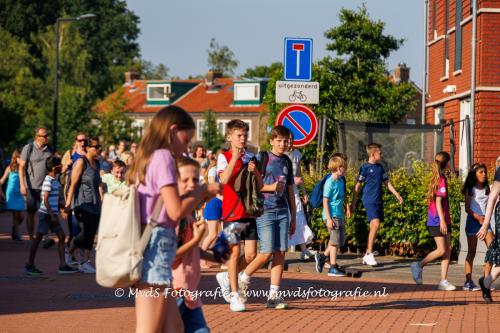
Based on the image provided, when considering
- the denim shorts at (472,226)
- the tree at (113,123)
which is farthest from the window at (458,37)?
the tree at (113,123)

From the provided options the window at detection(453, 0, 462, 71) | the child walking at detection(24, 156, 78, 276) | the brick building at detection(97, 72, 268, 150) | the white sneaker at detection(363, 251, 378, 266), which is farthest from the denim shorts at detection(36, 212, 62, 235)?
the brick building at detection(97, 72, 268, 150)

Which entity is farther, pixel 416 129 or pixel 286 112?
pixel 416 129

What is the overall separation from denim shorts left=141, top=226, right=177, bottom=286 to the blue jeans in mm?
448

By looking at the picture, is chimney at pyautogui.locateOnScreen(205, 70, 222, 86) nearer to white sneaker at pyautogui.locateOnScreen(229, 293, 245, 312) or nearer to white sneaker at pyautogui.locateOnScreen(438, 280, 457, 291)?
white sneaker at pyautogui.locateOnScreen(438, 280, 457, 291)

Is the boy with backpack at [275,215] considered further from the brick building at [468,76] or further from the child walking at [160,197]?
the brick building at [468,76]

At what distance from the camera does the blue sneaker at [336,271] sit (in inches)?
588

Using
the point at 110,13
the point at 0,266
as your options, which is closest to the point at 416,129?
the point at 0,266

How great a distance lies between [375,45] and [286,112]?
30438 millimetres

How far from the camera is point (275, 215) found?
1123 centimetres

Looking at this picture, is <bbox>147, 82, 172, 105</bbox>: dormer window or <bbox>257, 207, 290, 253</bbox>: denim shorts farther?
<bbox>147, 82, 172, 105</bbox>: dormer window

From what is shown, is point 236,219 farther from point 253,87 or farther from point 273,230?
point 253,87

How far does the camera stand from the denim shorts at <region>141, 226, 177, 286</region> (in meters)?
6.07

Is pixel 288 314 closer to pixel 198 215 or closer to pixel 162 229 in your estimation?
pixel 162 229

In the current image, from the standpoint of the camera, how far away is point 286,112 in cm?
1734
